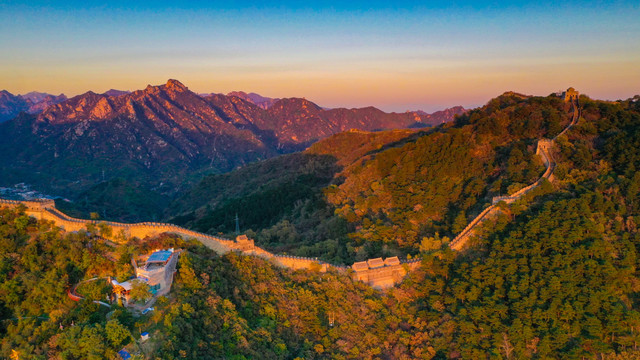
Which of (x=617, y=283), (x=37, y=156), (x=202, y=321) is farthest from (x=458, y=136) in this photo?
(x=37, y=156)

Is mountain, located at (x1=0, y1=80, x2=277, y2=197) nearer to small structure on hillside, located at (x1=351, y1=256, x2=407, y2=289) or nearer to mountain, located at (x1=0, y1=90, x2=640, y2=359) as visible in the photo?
mountain, located at (x1=0, y1=90, x2=640, y2=359)

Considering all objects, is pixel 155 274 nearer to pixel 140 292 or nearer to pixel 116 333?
pixel 140 292

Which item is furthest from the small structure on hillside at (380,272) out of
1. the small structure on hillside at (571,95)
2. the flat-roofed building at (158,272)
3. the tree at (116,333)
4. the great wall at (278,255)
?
the small structure on hillside at (571,95)

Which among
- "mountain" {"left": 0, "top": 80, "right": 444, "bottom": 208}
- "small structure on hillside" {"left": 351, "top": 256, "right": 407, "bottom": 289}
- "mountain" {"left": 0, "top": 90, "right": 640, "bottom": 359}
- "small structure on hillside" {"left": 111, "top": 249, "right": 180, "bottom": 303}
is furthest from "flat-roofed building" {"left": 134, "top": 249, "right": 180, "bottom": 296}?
"mountain" {"left": 0, "top": 80, "right": 444, "bottom": 208}

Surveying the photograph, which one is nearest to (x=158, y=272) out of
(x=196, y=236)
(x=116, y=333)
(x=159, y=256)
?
(x=159, y=256)

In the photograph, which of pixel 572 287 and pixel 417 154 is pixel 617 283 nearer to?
pixel 572 287

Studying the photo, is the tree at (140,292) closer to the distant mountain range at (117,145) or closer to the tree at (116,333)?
the tree at (116,333)

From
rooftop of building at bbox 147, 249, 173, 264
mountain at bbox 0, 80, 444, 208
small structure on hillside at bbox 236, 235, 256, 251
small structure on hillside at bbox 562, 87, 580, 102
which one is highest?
small structure on hillside at bbox 562, 87, 580, 102
